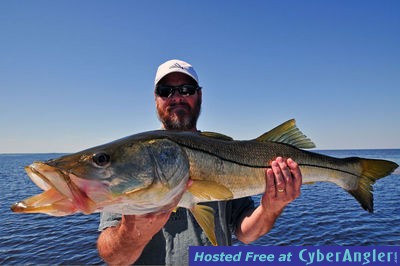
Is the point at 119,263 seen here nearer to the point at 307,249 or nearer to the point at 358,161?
the point at 307,249

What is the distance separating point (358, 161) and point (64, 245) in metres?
11.1

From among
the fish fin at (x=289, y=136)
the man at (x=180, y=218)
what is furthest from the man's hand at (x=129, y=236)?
the fish fin at (x=289, y=136)

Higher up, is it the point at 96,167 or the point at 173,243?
the point at 96,167

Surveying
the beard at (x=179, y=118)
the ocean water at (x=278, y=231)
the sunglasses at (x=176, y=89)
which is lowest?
the ocean water at (x=278, y=231)

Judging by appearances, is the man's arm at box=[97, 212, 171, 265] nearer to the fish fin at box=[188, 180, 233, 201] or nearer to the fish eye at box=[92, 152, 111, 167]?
the fish fin at box=[188, 180, 233, 201]

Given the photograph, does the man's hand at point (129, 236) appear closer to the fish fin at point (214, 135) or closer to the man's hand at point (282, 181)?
the fish fin at point (214, 135)

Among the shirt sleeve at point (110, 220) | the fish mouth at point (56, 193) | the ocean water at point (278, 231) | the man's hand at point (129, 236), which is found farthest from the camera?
the ocean water at point (278, 231)

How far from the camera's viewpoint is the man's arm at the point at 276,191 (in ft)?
10.3

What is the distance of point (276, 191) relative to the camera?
3264mm

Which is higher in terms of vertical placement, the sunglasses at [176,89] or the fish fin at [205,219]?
the sunglasses at [176,89]

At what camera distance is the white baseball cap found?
439 centimetres

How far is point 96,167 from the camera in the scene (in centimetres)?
224

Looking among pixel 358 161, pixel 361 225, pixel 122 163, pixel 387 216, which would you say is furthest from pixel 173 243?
pixel 387 216

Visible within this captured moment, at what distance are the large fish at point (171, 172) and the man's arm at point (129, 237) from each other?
185 mm
